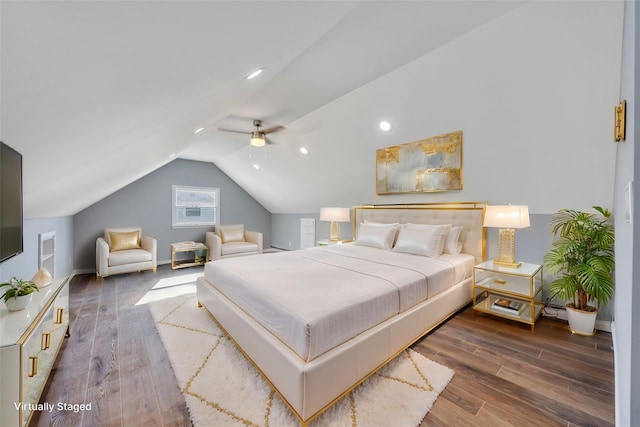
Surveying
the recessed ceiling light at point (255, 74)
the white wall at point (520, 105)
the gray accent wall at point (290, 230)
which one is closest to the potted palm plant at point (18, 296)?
the recessed ceiling light at point (255, 74)

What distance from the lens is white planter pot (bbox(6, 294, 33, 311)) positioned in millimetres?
1605

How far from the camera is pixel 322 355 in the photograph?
4.87 feet

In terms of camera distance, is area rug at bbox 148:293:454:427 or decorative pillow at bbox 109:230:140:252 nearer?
area rug at bbox 148:293:454:427

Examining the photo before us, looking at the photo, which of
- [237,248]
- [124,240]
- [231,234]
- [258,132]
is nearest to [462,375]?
[258,132]

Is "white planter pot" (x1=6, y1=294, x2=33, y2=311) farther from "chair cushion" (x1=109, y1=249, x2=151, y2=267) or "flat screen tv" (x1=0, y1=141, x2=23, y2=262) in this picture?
"chair cushion" (x1=109, y1=249, x2=151, y2=267)

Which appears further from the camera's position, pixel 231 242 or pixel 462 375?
pixel 231 242

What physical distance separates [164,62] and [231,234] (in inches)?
215

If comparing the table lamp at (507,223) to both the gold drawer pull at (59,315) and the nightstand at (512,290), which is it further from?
the gold drawer pull at (59,315)

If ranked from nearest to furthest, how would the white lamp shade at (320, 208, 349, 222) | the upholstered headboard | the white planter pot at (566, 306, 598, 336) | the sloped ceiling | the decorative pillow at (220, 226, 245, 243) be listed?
1. the sloped ceiling
2. the white planter pot at (566, 306, 598, 336)
3. the upholstered headboard
4. the white lamp shade at (320, 208, 349, 222)
5. the decorative pillow at (220, 226, 245, 243)

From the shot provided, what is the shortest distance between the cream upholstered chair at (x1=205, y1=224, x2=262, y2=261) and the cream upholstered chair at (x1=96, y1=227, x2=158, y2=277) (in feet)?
3.79

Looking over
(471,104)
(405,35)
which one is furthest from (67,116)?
(471,104)

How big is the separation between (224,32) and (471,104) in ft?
8.37

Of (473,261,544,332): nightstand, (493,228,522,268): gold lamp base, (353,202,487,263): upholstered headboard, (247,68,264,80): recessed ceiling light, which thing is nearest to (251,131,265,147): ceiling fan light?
(247,68,264,80): recessed ceiling light

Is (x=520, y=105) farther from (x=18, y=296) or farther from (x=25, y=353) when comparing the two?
(x=18, y=296)
